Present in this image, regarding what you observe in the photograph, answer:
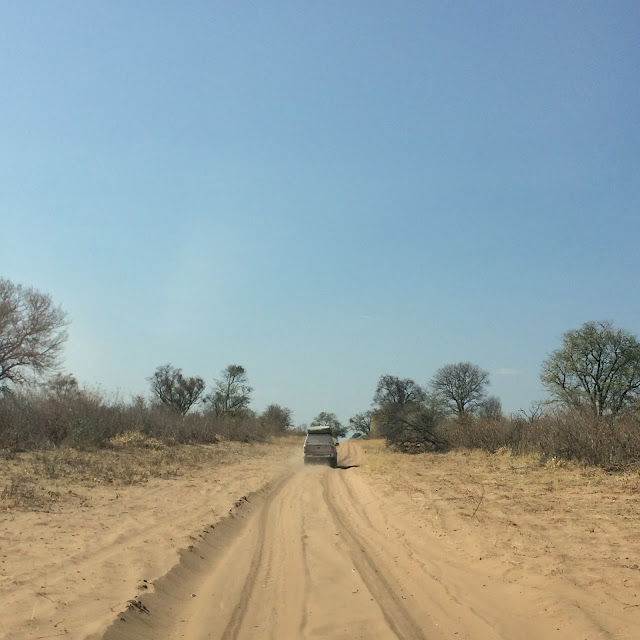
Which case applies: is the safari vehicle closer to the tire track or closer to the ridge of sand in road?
the ridge of sand in road

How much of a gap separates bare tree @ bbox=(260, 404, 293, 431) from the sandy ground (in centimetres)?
6235

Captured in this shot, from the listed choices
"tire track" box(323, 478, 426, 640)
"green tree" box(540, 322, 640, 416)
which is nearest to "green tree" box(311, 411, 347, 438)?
"green tree" box(540, 322, 640, 416)

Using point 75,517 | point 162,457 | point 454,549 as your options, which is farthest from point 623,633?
point 162,457

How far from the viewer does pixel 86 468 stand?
17125mm

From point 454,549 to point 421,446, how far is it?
25.1 m

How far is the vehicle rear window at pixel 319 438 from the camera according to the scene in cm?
2919

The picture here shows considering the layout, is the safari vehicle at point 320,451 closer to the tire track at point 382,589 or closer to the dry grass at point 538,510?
the dry grass at point 538,510

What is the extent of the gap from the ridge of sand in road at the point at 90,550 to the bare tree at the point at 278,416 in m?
60.8

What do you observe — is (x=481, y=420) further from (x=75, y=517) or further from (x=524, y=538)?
(x=75, y=517)

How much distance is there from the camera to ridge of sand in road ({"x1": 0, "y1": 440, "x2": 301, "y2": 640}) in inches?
208

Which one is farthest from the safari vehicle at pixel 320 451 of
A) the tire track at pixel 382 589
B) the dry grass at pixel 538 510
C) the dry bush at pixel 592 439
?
the tire track at pixel 382 589

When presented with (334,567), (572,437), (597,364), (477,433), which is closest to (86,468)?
(334,567)

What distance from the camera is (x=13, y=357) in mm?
38375

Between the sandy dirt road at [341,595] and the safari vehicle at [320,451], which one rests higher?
the safari vehicle at [320,451]
